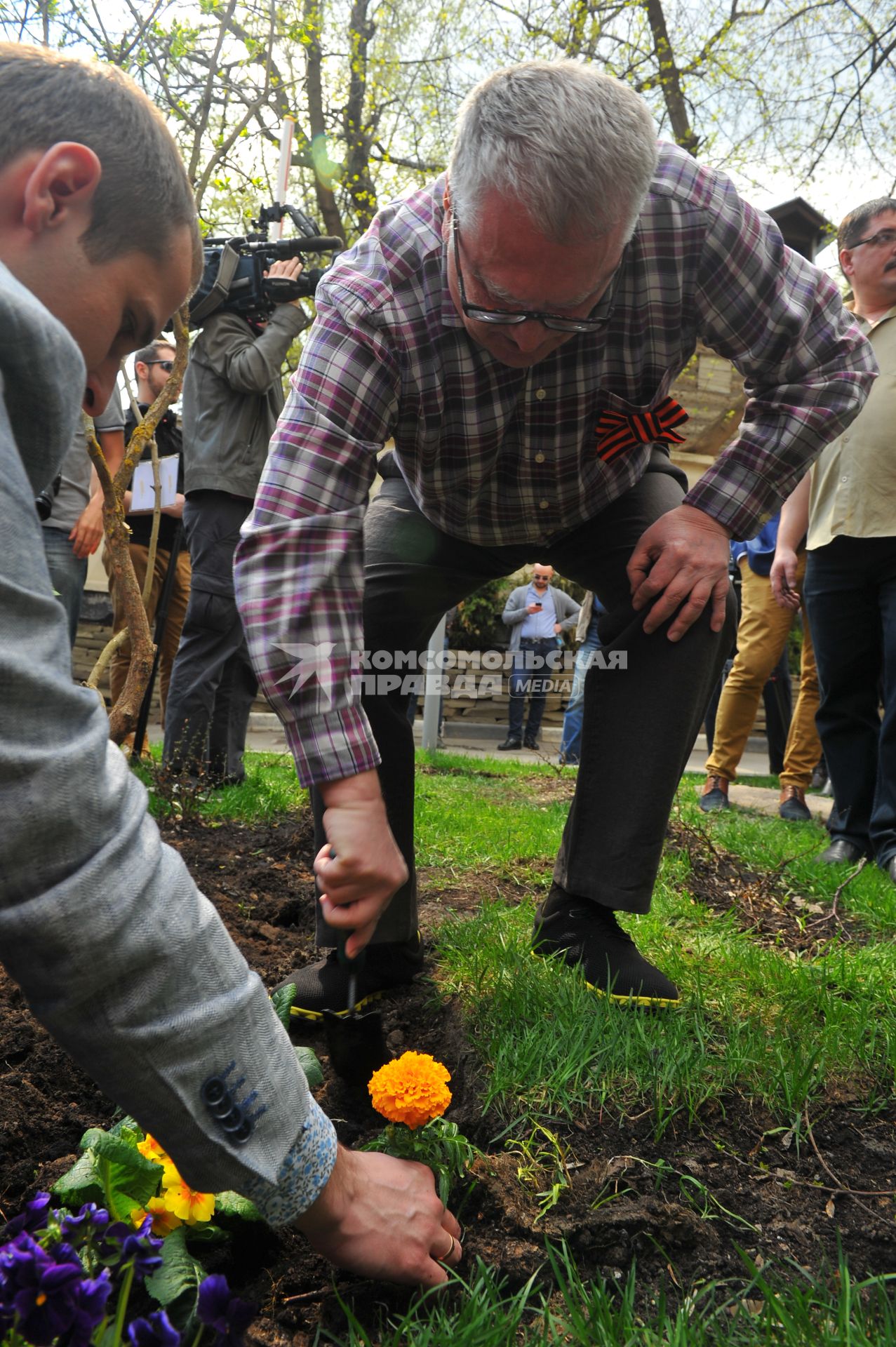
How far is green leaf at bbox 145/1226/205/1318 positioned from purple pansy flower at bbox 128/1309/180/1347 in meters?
0.22

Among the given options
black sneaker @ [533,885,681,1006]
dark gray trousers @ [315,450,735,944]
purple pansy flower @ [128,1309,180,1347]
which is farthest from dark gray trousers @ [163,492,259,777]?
purple pansy flower @ [128,1309,180,1347]

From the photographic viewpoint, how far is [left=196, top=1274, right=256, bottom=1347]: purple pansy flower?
1000 millimetres

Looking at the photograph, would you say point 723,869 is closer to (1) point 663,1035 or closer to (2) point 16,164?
(1) point 663,1035

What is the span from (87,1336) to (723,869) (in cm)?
293

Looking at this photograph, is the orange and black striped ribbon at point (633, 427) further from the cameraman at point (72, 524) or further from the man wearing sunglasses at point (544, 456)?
the cameraman at point (72, 524)

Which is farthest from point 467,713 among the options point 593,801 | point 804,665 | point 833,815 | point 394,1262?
point 394,1262

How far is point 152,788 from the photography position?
3.94 meters

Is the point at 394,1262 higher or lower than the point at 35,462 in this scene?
lower

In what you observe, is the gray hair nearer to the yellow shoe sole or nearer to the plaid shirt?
the plaid shirt

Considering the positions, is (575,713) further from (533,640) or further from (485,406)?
(485,406)

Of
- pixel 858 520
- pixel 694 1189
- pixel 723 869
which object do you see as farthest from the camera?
pixel 858 520

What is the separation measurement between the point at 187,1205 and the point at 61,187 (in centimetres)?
135

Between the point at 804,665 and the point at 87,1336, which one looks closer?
the point at 87,1336

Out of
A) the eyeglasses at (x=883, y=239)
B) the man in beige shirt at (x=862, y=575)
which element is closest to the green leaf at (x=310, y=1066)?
the man in beige shirt at (x=862, y=575)
